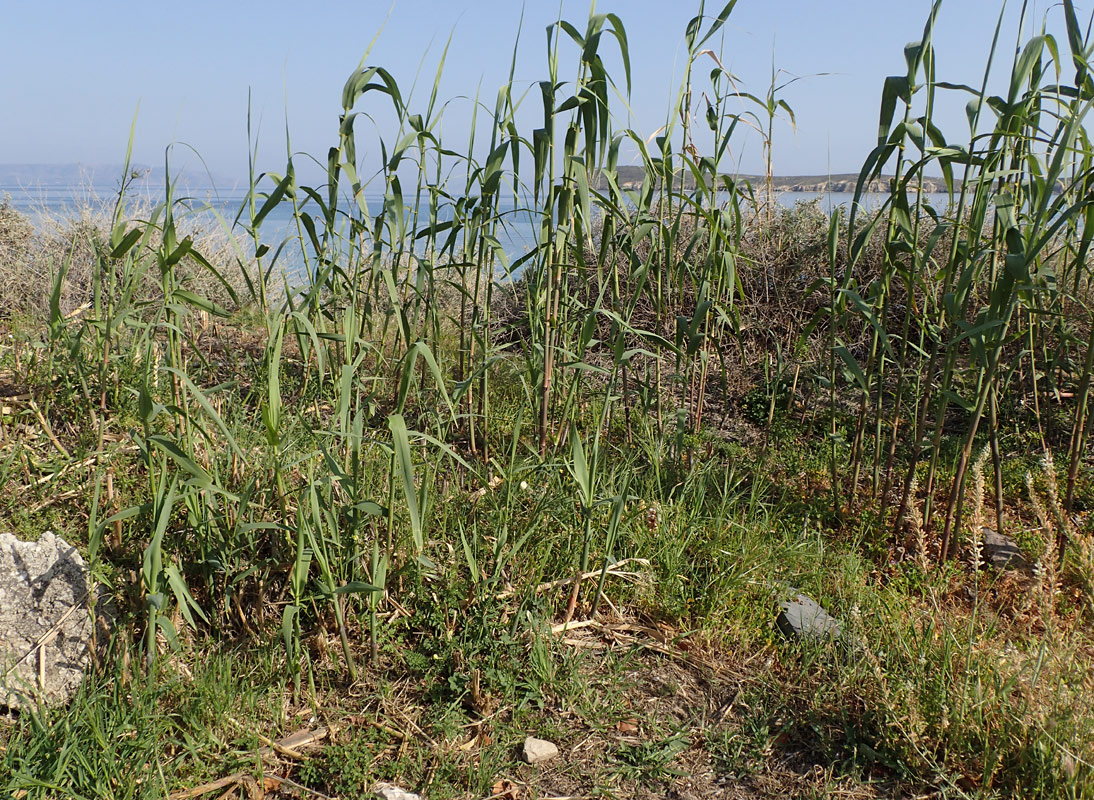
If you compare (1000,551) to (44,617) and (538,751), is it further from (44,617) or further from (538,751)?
(44,617)

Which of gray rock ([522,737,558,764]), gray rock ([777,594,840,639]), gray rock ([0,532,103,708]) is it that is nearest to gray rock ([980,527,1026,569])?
gray rock ([777,594,840,639])

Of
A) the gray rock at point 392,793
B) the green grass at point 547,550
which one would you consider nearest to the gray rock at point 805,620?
the green grass at point 547,550

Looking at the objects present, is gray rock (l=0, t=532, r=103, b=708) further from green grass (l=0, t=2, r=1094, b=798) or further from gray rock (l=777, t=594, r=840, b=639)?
gray rock (l=777, t=594, r=840, b=639)

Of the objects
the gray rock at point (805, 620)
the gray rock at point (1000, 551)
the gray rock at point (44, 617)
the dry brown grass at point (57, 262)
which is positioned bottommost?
the gray rock at point (1000, 551)

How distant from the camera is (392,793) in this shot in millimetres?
1915

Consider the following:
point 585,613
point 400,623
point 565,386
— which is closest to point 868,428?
point 565,386

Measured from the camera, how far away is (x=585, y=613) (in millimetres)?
2559

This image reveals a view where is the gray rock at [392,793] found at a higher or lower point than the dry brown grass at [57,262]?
lower

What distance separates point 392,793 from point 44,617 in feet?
3.61

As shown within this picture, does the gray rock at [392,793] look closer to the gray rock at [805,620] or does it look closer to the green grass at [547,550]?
the green grass at [547,550]

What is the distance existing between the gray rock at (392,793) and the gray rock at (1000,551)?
7.48 feet

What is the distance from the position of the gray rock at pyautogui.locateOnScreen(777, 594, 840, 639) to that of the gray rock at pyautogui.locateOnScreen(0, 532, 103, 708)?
2.01 metres

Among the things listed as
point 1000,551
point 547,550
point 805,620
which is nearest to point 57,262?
point 547,550

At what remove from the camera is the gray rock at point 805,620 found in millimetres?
2408
